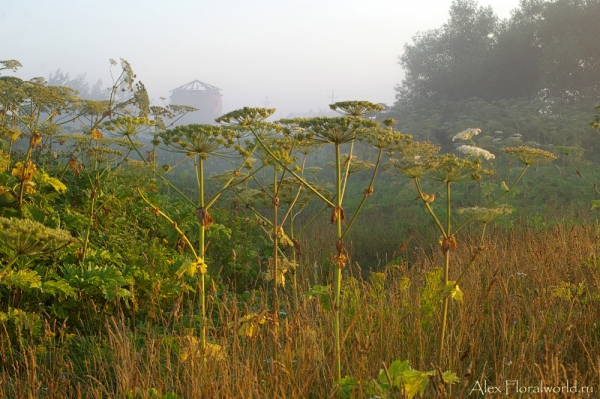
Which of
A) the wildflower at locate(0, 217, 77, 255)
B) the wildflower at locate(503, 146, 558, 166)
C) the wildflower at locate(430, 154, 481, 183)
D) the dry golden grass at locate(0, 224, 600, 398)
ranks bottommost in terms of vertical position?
the dry golden grass at locate(0, 224, 600, 398)

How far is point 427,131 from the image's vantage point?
2580 cm

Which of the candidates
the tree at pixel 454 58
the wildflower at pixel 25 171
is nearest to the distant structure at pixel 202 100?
the tree at pixel 454 58

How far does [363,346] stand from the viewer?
3541 mm

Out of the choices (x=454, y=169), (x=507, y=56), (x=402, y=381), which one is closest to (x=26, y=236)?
(x=402, y=381)

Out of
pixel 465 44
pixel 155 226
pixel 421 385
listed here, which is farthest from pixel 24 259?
pixel 465 44

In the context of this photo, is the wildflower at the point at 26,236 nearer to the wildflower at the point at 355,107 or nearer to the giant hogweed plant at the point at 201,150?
→ the giant hogweed plant at the point at 201,150

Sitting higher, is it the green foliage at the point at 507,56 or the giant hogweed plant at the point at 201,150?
the green foliage at the point at 507,56

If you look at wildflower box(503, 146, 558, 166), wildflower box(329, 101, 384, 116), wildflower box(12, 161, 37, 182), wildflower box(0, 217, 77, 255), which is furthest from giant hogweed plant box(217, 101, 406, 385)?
wildflower box(12, 161, 37, 182)

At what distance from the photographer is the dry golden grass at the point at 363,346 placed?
2834 millimetres

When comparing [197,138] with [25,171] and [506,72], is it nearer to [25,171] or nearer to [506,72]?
[25,171]

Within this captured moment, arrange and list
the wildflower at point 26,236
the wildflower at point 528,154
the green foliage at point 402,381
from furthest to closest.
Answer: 1. the wildflower at point 528,154
2. the green foliage at point 402,381
3. the wildflower at point 26,236

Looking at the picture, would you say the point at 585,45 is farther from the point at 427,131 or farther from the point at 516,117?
the point at 427,131

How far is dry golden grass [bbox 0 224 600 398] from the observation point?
2.83 m

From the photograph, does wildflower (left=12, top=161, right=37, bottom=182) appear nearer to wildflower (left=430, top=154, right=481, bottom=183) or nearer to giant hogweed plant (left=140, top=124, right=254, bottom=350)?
giant hogweed plant (left=140, top=124, right=254, bottom=350)
